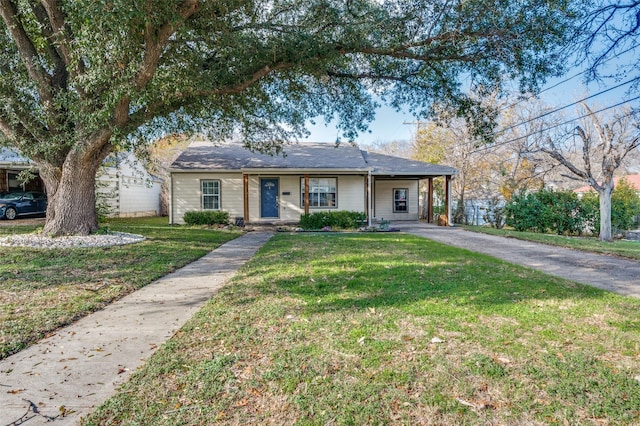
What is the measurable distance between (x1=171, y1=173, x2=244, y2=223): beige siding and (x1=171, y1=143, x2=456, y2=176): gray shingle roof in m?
0.51

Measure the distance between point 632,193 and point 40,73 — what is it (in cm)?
2477

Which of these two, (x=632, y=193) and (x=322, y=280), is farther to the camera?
(x=632, y=193)

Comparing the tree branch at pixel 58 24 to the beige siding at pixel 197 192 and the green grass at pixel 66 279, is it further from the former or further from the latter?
the beige siding at pixel 197 192

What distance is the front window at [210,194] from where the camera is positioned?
54.8ft

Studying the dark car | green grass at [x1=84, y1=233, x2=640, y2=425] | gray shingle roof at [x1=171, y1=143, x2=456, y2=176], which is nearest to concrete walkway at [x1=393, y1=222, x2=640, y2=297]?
green grass at [x1=84, y1=233, x2=640, y2=425]

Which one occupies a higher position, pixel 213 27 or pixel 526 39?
pixel 213 27

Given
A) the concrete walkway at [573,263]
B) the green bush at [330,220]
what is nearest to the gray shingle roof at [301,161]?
the green bush at [330,220]

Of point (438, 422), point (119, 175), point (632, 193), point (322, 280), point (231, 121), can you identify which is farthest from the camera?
point (119, 175)

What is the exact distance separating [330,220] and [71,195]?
9050 mm

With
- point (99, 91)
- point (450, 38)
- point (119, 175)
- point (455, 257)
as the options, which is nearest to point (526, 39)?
point (450, 38)

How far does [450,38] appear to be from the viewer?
7.43 m

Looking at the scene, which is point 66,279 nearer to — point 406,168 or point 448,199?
point 406,168

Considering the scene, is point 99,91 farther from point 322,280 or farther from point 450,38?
point 450,38

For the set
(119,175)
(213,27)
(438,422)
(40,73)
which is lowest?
(438,422)
